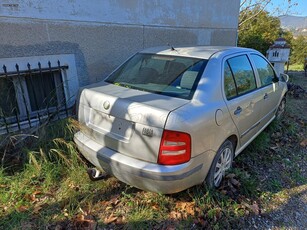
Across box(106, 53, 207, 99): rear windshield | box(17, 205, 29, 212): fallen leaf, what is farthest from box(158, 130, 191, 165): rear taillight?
box(17, 205, 29, 212): fallen leaf

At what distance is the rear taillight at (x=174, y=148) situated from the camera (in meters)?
1.91

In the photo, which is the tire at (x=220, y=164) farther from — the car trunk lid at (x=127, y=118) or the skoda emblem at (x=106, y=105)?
the skoda emblem at (x=106, y=105)

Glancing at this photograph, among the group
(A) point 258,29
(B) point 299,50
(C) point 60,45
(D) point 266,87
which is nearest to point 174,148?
(D) point 266,87

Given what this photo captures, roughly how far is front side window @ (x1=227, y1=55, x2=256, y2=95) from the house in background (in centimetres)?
215

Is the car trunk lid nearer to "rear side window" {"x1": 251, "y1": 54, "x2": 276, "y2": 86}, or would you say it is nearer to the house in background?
the house in background

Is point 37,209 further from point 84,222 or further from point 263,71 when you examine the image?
point 263,71

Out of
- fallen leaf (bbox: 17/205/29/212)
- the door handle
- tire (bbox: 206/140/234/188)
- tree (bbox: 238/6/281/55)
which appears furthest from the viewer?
tree (bbox: 238/6/281/55)

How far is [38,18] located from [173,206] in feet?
9.56

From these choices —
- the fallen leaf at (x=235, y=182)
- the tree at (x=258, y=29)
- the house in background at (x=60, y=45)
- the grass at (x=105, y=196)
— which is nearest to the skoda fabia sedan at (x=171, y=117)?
the fallen leaf at (x=235, y=182)

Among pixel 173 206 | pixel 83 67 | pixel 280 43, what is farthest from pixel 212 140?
pixel 280 43

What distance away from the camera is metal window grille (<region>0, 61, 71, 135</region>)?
3151 mm

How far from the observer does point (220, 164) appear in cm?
260

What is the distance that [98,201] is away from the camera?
2477 millimetres

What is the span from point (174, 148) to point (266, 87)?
2.19 m
